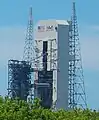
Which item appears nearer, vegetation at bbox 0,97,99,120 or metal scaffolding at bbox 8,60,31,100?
vegetation at bbox 0,97,99,120

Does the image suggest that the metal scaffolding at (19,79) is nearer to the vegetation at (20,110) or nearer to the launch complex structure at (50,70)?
the launch complex structure at (50,70)

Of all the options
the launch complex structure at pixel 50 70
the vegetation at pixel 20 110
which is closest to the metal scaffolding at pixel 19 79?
the launch complex structure at pixel 50 70

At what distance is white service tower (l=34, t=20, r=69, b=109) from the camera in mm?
103562

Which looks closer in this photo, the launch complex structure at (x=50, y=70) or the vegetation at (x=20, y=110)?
the vegetation at (x=20, y=110)

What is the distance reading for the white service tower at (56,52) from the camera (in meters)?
104

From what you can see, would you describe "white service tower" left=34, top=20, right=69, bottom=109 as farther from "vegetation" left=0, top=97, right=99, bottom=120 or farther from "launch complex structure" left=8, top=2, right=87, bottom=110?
"vegetation" left=0, top=97, right=99, bottom=120

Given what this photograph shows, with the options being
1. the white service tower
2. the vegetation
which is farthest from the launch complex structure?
the vegetation

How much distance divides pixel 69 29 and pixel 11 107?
223 ft

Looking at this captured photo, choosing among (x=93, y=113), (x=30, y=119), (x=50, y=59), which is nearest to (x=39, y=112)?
(x=30, y=119)

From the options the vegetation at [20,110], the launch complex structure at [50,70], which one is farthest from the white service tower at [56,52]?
the vegetation at [20,110]

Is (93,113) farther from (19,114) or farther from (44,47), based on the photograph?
(44,47)

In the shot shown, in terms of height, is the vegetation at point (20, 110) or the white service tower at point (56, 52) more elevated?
the white service tower at point (56, 52)

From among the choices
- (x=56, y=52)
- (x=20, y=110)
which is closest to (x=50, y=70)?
(x=56, y=52)

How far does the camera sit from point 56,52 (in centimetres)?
10562
